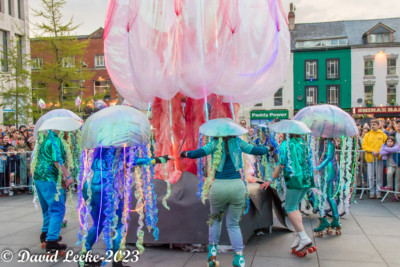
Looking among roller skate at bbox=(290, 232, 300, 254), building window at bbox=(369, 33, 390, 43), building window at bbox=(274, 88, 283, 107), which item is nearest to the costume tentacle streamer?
roller skate at bbox=(290, 232, 300, 254)

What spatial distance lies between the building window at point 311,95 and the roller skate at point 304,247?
1255 inches

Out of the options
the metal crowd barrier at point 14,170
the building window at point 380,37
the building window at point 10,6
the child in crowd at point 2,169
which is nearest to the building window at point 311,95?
the building window at point 380,37

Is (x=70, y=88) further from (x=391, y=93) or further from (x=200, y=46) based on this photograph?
(x=391, y=93)

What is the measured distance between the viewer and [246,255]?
4945mm

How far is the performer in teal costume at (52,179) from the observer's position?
4.95m

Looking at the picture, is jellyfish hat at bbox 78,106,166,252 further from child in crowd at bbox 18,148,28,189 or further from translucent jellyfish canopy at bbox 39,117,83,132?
child in crowd at bbox 18,148,28,189

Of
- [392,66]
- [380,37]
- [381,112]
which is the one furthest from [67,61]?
[392,66]

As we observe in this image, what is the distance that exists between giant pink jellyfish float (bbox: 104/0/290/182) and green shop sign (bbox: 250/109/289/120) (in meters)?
29.7

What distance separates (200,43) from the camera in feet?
16.6

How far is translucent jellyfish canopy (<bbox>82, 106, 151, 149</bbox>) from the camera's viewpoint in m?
3.80

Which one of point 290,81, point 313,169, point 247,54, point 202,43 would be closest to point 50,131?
point 202,43

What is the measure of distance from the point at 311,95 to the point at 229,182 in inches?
1294

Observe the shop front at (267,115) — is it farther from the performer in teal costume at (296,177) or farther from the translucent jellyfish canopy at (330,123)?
the performer in teal costume at (296,177)

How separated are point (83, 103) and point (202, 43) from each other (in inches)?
617
